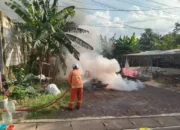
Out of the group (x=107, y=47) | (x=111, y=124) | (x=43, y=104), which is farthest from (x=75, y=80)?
(x=107, y=47)

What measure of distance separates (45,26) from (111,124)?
685cm

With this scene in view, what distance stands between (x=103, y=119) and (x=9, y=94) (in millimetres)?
4020

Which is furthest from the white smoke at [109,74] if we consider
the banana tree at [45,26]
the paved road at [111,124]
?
the paved road at [111,124]

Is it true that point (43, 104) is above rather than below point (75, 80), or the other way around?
below

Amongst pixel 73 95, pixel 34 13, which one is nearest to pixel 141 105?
pixel 73 95

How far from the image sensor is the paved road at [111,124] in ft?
19.9

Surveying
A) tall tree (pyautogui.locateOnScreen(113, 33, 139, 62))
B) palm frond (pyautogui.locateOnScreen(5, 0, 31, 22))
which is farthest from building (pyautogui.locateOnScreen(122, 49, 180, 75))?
palm frond (pyautogui.locateOnScreen(5, 0, 31, 22))

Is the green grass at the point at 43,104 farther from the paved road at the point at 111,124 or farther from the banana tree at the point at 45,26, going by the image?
the banana tree at the point at 45,26

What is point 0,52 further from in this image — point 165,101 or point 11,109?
point 165,101

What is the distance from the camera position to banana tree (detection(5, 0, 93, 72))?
11.4 m

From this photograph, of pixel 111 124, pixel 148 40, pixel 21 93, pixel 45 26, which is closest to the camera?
pixel 111 124

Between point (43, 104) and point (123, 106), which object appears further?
point (123, 106)

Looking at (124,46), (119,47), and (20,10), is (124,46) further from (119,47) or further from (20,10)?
(20,10)

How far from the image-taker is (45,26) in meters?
11.3
